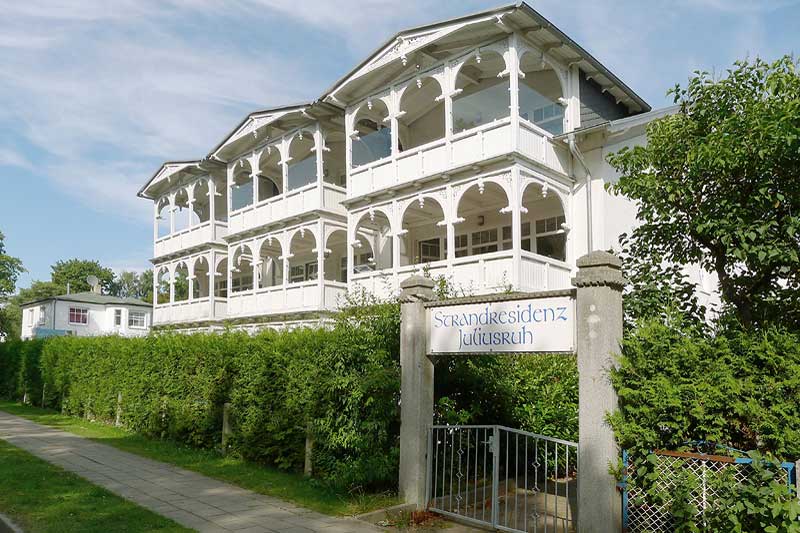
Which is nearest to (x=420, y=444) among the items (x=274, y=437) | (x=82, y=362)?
(x=274, y=437)

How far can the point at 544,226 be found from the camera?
20.1 metres

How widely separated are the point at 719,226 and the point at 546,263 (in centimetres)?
1148

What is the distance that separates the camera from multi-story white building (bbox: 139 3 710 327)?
17.4m

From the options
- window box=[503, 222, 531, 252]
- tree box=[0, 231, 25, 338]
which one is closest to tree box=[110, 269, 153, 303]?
tree box=[0, 231, 25, 338]

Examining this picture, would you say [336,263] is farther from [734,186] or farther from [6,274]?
[6,274]

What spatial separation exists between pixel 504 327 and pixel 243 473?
5845mm

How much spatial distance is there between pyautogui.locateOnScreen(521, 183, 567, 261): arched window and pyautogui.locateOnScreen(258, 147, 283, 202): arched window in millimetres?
11679

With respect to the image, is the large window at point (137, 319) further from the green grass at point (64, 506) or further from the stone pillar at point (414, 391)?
the stone pillar at point (414, 391)

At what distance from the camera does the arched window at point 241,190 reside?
30.4 m

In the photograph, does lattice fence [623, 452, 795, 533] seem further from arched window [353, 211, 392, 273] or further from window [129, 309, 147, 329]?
window [129, 309, 147, 329]

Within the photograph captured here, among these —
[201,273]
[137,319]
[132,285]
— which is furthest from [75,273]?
[201,273]

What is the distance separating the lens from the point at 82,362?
2019 centimetres

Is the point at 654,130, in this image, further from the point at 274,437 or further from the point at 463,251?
the point at 463,251

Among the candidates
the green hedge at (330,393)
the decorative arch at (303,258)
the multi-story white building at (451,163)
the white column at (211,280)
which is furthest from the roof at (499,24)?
the white column at (211,280)
